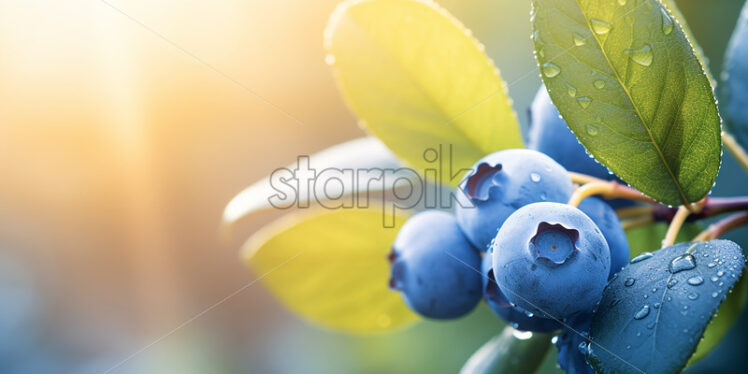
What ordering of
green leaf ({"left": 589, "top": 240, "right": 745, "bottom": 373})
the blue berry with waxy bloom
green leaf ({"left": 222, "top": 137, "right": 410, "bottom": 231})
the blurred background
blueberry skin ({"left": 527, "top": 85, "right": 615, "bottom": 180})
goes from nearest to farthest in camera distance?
green leaf ({"left": 589, "top": 240, "right": 745, "bottom": 373}) < the blue berry with waxy bloom < blueberry skin ({"left": 527, "top": 85, "right": 615, "bottom": 180}) < green leaf ({"left": 222, "top": 137, "right": 410, "bottom": 231}) < the blurred background

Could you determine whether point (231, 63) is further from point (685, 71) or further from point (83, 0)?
point (685, 71)

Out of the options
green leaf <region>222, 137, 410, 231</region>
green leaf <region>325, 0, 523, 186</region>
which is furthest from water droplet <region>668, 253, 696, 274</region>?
green leaf <region>222, 137, 410, 231</region>

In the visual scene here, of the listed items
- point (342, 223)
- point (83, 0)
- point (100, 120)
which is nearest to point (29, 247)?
point (100, 120)

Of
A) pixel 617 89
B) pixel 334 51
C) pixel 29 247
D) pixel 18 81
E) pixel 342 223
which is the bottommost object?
pixel 29 247

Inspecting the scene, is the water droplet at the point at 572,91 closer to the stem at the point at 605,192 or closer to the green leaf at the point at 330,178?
the stem at the point at 605,192

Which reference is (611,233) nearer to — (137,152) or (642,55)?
(642,55)

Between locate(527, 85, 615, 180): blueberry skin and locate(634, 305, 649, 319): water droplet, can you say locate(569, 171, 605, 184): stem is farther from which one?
locate(634, 305, 649, 319): water droplet
